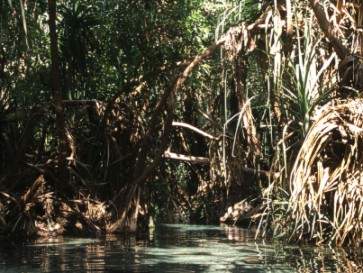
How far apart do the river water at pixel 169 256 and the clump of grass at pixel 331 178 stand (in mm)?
303

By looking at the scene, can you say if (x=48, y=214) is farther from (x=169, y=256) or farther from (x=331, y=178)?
(x=331, y=178)

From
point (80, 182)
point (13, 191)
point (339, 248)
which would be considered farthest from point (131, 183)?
point (339, 248)

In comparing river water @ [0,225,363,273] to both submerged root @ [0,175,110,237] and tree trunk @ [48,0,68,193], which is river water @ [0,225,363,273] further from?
tree trunk @ [48,0,68,193]

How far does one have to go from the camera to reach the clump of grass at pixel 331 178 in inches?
312

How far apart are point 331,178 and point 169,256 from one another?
79.7 inches

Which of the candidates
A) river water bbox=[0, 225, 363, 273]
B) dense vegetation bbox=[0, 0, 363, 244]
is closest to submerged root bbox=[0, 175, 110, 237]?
dense vegetation bbox=[0, 0, 363, 244]

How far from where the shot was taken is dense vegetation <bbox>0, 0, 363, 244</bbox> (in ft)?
27.5

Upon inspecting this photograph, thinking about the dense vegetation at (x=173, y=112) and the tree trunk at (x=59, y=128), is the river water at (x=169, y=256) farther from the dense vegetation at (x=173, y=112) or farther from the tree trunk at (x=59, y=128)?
the tree trunk at (x=59, y=128)

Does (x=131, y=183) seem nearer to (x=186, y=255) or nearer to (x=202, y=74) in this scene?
(x=202, y=74)

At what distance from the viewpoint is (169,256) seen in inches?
309

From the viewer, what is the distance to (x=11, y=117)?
1251 centimetres

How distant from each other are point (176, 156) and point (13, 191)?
3052 mm

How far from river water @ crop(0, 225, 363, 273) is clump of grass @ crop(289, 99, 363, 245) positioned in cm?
30

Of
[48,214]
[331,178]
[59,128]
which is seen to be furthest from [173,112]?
[331,178]
